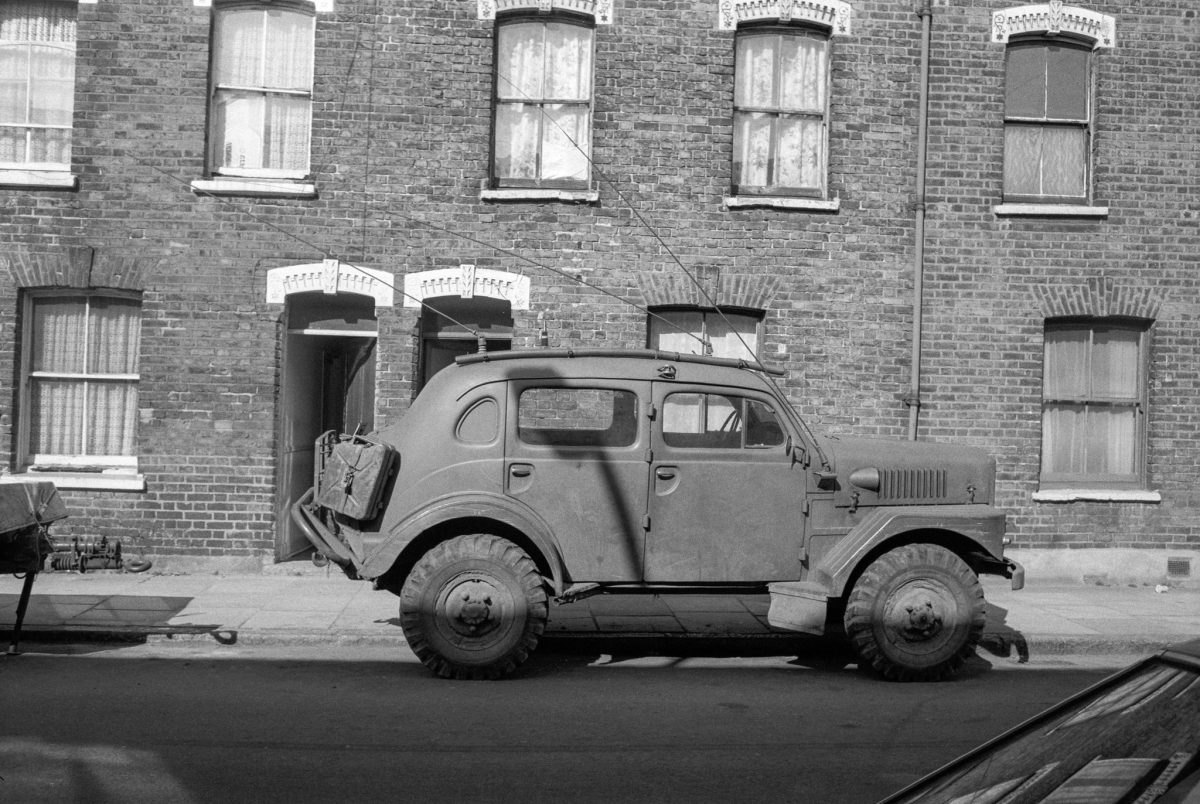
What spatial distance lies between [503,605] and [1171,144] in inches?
368

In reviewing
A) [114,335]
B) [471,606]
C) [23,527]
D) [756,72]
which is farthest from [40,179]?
[756,72]

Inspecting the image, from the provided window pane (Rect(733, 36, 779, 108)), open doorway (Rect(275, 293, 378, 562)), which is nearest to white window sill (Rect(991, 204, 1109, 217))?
window pane (Rect(733, 36, 779, 108))

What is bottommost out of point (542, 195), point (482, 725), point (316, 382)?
point (482, 725)

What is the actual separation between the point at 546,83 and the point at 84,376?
5.66m

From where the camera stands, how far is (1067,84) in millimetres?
12727

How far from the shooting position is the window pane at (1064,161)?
41.7ft

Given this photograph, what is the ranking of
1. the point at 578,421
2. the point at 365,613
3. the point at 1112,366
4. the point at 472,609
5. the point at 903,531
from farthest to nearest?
the point at 1112,366 → the point at 365,613 → the point at 578,421 → the point at 903,531 → the point at 472,609

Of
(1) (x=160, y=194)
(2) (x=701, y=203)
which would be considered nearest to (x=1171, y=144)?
(2) (x=701, y=203)

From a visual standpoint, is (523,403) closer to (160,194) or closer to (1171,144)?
(160,194)

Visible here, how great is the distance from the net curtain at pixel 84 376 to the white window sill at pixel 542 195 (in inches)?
151

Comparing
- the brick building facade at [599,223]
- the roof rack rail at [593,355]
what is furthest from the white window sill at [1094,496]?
the roof rack rail at [593,355]

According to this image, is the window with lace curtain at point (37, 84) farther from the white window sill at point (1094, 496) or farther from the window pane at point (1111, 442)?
the window pane at point (1111, 442)

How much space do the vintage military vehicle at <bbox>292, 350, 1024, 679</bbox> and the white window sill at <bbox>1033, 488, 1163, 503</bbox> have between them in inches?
171

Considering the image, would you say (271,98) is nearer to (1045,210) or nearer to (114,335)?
(114,335)
